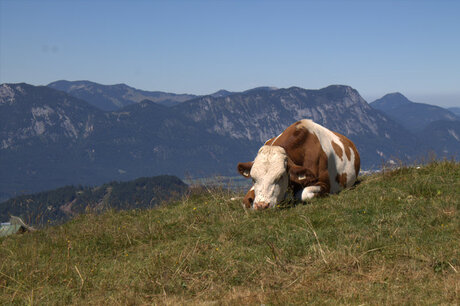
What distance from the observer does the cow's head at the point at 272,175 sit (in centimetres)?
1087

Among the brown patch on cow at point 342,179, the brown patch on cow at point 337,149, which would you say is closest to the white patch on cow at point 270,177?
the brown patch on cow at point 342,179

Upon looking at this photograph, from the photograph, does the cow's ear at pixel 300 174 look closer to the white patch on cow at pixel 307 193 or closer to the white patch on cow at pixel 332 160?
the white patch on cow at pixel 307 193

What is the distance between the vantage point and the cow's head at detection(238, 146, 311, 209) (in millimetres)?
10867

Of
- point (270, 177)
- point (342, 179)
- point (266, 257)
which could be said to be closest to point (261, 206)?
point (270, 177)

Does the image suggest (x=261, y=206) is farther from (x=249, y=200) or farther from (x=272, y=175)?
(x=272, y=175)

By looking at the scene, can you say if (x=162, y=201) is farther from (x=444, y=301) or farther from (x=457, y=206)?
(x=444, y=301)

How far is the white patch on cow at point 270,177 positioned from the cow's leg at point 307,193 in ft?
1.95

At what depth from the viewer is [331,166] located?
42.9 feet

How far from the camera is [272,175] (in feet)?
35.7

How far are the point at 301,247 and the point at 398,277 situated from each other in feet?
6.08

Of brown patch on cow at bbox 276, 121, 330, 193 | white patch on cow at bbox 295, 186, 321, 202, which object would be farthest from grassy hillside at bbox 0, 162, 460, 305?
brown patch on cow at bbox 276, 121, 330, 193

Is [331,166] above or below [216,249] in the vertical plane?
above

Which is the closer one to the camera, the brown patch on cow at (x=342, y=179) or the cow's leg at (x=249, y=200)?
the cow's leg at (x=249, y=200)

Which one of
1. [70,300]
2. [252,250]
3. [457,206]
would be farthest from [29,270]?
[457,206]
